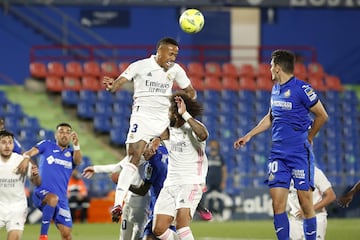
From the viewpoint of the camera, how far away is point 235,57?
3084 centimetres

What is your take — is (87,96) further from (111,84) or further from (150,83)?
(111,84)

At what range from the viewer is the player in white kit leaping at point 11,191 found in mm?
12859

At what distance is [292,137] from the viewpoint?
11.8 metres

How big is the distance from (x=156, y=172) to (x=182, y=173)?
86 cm

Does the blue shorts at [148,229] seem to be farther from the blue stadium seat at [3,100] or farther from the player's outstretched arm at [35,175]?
the blue stadium seat at [3,100]

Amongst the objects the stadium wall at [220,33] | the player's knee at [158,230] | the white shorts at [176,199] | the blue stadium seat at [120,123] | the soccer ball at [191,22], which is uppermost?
the stadium wall at [220,33]

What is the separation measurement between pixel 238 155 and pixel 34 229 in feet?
27.5

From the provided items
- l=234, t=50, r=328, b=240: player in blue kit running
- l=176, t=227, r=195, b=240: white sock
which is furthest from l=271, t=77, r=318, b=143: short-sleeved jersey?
l=176, t=227, r=195, b=240: white sock

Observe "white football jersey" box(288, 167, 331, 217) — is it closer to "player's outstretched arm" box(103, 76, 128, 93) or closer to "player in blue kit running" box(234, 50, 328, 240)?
"player in blue kit running" box(234, 50, 328, 240)

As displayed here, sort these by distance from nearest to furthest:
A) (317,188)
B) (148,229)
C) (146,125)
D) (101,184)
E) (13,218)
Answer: (148,229), (13,218), (317,188), (146,125), (101,184)

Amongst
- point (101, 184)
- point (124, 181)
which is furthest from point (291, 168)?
point (101, 184)

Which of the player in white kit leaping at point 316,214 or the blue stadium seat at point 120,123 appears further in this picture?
the blue stadium seat at point 120,123

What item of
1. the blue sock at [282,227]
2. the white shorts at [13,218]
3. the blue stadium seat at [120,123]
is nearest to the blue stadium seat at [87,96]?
the blue stadium seat at [120,123]

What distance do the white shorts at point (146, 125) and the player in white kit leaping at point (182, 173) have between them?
1.81 meters
